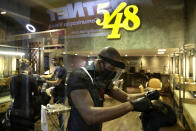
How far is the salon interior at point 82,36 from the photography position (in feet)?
7.61

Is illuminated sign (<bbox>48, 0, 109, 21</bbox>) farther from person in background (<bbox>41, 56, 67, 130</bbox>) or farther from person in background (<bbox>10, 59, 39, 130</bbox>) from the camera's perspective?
person in background (<bbox>10, 59, 39, 130</bbox>)

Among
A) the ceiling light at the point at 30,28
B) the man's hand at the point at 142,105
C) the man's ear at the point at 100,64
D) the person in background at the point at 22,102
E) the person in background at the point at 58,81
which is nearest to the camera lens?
the man's hand at the point at 142,105

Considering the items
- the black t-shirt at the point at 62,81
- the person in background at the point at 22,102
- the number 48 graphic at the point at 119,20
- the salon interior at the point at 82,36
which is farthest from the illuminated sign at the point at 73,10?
the person in background at the point at 22,102

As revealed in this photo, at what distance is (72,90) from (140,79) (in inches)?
190

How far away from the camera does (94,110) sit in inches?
29.2

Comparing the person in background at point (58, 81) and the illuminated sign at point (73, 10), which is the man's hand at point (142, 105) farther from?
the illuminated sign at point (73, 10)

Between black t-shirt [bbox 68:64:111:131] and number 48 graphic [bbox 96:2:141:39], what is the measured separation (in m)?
2.38

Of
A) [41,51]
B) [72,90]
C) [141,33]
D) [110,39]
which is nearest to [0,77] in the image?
[41,51]

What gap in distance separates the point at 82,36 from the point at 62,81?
1127 mm

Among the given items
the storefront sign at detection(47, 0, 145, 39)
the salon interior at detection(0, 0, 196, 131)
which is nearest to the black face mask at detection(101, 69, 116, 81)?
the salon interior at detection(0, 0, 196, 131)

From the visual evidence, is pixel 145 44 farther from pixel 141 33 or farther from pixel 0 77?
pixel 0 77

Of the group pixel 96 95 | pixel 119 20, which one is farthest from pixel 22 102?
pixel 119 20

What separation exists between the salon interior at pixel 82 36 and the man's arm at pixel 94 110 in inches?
51.5

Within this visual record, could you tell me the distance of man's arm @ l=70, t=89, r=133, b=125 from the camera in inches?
29.2
